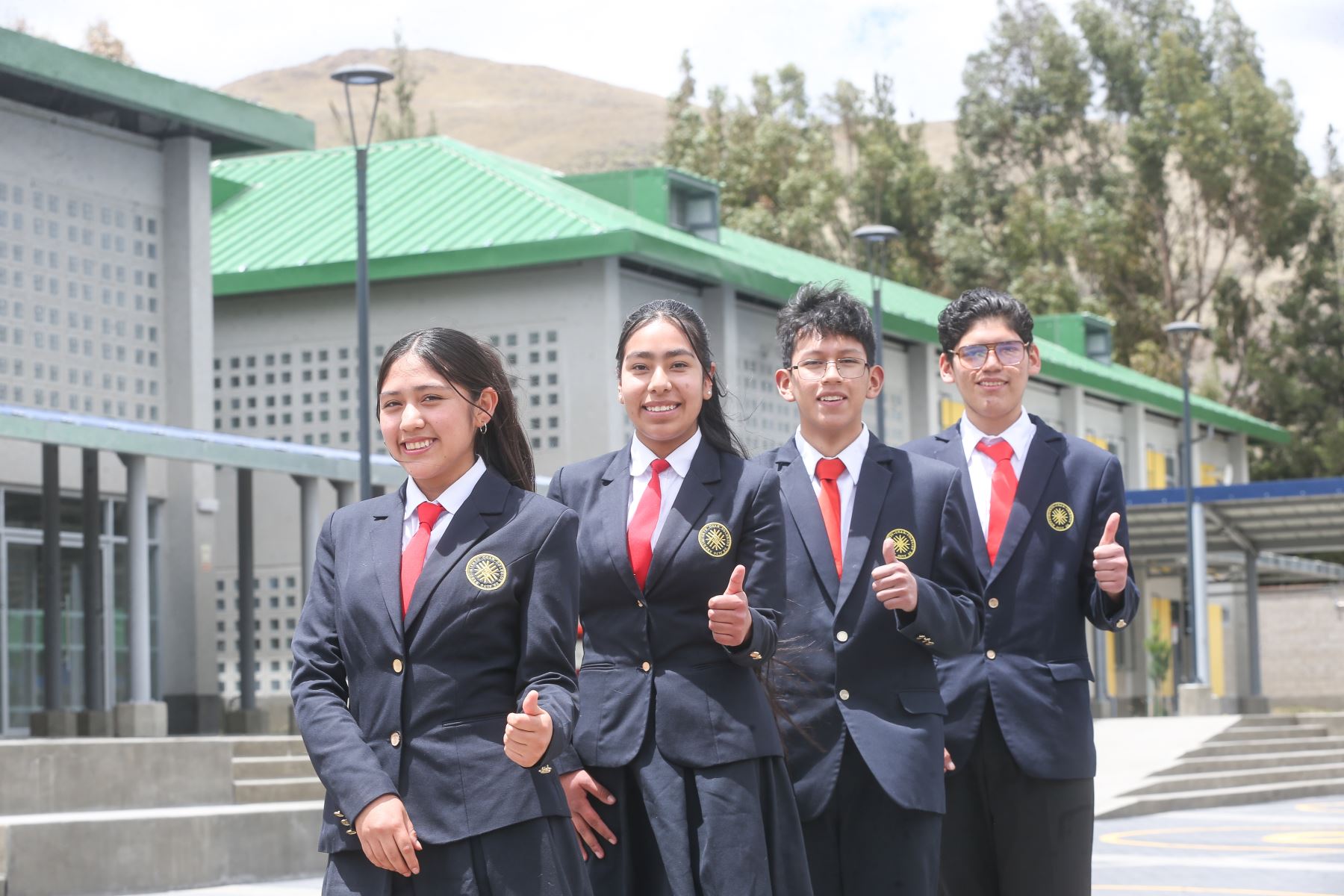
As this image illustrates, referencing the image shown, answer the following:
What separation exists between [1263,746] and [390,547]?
76.7ft

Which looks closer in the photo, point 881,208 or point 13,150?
point 13,150

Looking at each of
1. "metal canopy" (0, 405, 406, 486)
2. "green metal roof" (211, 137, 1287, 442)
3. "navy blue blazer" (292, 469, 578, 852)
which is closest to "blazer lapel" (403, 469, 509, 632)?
"navy blue blazer" (292, 469, 578, 852)

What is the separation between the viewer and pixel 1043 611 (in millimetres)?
6074

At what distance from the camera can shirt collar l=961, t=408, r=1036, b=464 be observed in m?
6.34

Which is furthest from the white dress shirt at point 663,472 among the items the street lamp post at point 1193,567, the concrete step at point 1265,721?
the street lamp post at point 1193,567

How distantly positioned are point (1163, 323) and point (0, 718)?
46743 mm

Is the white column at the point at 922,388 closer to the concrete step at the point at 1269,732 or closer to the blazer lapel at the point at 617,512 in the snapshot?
the concrete step at the point at 1269,732

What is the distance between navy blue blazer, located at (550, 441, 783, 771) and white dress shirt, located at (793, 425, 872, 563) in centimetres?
60

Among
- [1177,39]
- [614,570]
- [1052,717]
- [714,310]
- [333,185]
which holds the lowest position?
[1052,717]

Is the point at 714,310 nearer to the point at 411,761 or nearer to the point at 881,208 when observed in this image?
the point at 411,761

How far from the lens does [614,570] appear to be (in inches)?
199

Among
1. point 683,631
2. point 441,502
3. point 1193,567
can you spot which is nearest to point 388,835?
point 441,502

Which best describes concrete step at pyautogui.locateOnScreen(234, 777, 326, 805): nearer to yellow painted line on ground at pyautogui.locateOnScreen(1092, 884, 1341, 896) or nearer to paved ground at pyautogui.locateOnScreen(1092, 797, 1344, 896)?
paved ground at pyautogui.locateOnScreen(1092, 797, 1344, 896)

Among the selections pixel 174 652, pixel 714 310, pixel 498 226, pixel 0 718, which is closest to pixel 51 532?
pixel 0 718
